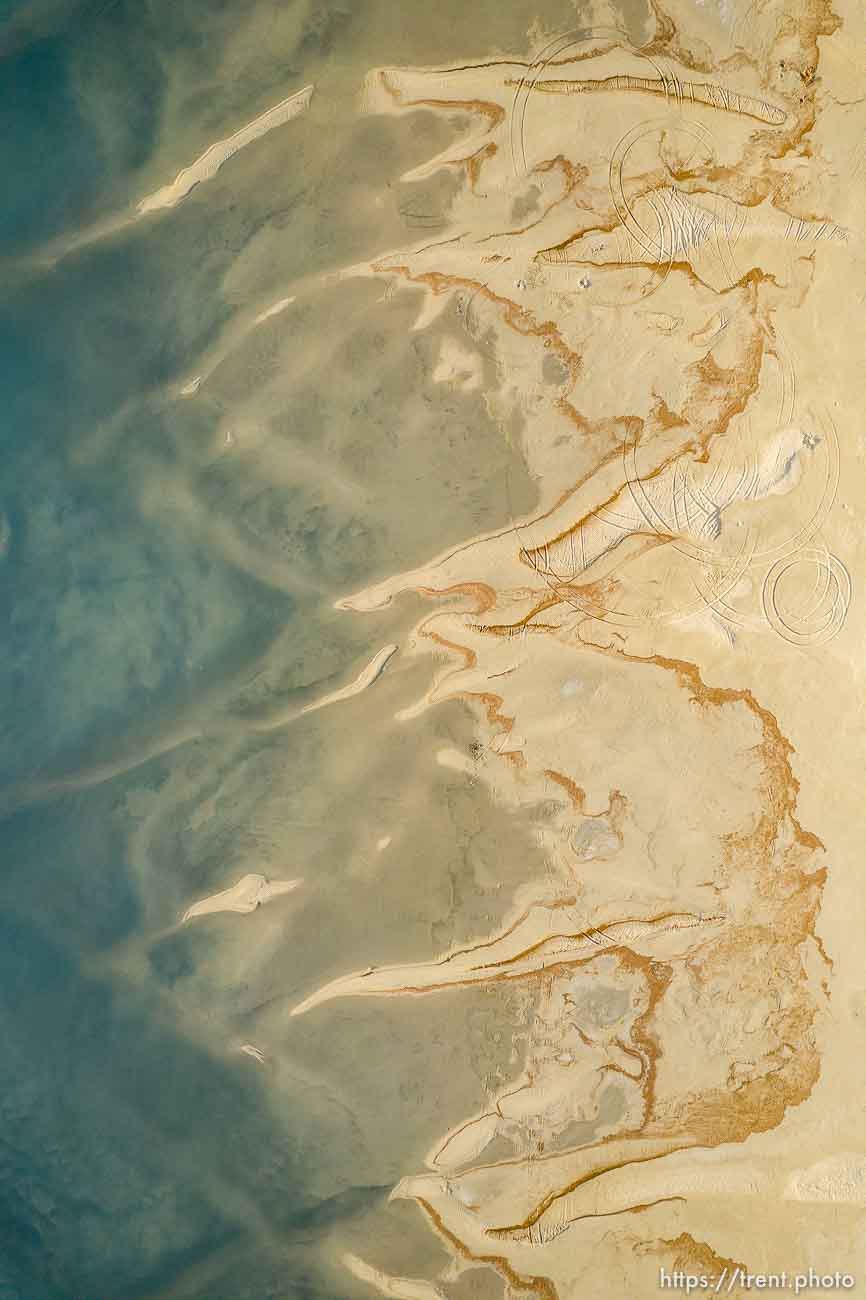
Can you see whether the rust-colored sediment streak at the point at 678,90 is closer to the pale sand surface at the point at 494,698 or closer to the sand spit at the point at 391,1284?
the pale sand surface at the point at 494,698

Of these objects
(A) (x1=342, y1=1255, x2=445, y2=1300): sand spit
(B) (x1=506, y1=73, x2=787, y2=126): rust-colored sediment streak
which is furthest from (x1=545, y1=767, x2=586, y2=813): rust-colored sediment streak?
(B) (x1=506, y1=73, x2=787, y2=126): rust-colored sediment streak

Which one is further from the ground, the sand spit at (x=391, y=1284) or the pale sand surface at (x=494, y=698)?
the pale sand surface at (x=494, y=698)

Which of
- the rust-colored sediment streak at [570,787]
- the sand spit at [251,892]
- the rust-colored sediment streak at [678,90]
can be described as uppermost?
the rust-colored sediment streak at [678,90]

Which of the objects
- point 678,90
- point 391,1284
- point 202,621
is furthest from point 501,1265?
point 678,90

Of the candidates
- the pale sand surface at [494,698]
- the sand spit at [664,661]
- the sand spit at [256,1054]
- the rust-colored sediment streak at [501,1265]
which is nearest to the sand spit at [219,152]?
the pale sand surface at [494,698]

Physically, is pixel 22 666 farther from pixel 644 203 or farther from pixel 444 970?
pixel 644 203

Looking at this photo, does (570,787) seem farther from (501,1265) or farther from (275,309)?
(275,309)

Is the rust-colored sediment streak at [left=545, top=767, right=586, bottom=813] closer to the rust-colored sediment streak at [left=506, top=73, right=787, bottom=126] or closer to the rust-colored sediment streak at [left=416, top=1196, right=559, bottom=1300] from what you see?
the rust-colored sediment streak at [left=416, top=1196, right=559, bottom=1300]
